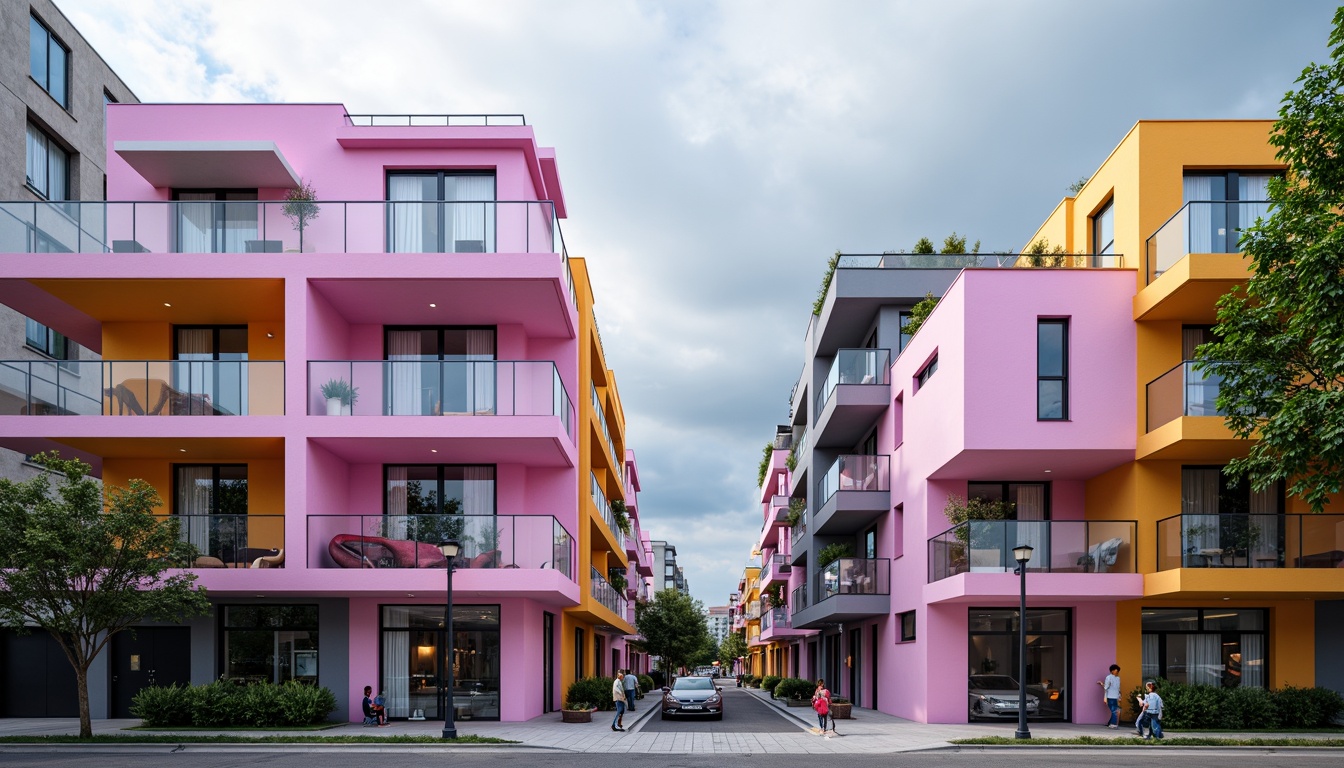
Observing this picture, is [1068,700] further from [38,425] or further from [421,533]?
[38,425]

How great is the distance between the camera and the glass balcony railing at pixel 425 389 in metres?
21.6

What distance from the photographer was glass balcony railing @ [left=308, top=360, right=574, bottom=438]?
21.6m

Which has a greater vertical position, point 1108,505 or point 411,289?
point 411,289

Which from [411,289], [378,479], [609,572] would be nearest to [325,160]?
[411,289]

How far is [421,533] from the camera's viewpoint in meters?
21.2

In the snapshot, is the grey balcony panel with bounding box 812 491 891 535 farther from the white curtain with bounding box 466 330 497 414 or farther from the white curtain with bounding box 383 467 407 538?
the white curtain with bounding box 383 467 407 538

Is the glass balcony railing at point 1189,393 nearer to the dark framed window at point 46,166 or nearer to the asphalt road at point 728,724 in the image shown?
the asphalt road at point 728,724

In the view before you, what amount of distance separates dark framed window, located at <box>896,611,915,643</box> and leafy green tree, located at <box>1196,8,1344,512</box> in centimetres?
1091

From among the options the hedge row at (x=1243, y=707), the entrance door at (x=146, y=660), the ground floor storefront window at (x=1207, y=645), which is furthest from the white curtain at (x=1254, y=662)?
the entrance door at (x=146, y=660)

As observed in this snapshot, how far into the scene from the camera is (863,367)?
3023 centimetres

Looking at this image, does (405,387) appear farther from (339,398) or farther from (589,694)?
(589,694)

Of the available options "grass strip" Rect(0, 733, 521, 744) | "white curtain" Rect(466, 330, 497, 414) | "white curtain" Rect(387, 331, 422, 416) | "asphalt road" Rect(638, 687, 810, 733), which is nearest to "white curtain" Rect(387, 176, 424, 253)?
"white curtain" Rect(387, 331, 422, 416)

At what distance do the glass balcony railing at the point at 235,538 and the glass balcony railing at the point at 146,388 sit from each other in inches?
86.9

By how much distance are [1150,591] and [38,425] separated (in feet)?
75.9
